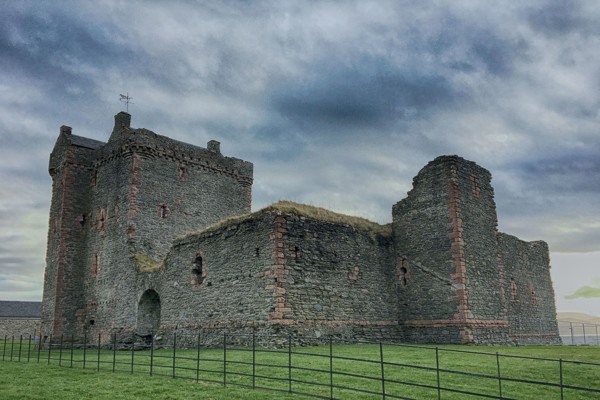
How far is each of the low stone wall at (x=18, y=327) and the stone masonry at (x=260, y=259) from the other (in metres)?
46.2

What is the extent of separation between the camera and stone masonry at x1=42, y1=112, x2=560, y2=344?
2191 centimetres

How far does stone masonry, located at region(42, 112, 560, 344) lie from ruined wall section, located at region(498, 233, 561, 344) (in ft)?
0.48

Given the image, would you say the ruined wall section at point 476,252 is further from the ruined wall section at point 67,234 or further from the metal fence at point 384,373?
the ruined wall section at point 67,234

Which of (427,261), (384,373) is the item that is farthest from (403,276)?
(384,373)

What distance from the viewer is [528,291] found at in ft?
113

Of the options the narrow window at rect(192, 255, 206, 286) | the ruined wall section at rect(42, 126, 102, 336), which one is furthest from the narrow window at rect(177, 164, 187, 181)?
the narrow window at rect(192, 255, 206, 286)

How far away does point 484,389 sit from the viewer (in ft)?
38.9

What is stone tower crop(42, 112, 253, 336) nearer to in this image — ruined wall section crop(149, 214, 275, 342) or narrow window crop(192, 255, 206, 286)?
ruined wall section crop(149, 214, 275, 342)

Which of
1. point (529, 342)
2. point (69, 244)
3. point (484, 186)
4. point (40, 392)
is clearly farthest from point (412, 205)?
point (69, 244)

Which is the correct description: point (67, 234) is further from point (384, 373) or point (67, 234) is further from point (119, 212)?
point (384, 373)

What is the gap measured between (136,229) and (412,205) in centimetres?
1601

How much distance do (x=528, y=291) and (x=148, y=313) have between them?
23.6 metres

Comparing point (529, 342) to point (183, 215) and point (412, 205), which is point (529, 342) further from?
point (183, 215)

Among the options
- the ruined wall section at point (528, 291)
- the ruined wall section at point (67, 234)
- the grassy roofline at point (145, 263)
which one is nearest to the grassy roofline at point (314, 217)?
the grassy roofline at point (145, 263)
